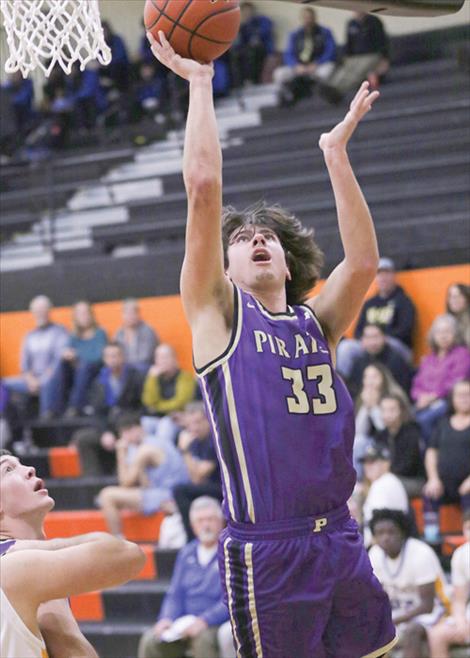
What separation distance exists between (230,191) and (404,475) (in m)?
4.11

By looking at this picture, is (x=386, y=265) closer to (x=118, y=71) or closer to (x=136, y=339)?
(x=136, y=339)

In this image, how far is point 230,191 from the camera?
38.8 ft

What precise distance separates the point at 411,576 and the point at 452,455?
106cm

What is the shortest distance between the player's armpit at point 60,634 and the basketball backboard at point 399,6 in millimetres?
2122

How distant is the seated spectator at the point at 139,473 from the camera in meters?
9.60

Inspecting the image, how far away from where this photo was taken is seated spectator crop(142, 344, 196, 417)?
1026 centimetres

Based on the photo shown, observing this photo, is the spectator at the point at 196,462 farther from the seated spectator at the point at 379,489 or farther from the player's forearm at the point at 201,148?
Result: the player's forearm at the point at 201,148

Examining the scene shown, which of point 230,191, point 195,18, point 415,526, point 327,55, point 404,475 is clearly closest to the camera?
point 195,18

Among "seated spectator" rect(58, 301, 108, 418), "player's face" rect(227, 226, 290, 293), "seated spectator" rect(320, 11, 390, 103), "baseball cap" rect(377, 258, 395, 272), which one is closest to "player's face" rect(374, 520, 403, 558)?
"baseball cap" rect(377, 258, 395, 272)

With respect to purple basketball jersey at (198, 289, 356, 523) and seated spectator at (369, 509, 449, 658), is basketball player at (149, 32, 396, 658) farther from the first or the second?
seated spectator at (369, 509, 449, 658)

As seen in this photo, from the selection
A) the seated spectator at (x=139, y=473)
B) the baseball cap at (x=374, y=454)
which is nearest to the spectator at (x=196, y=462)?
the seated spectator at (x=139, y=473)

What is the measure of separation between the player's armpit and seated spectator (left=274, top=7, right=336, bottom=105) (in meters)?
9.80

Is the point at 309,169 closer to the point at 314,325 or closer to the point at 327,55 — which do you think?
the point at 327,55

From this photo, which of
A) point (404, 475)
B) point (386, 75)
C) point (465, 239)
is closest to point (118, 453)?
point (404, 475)
